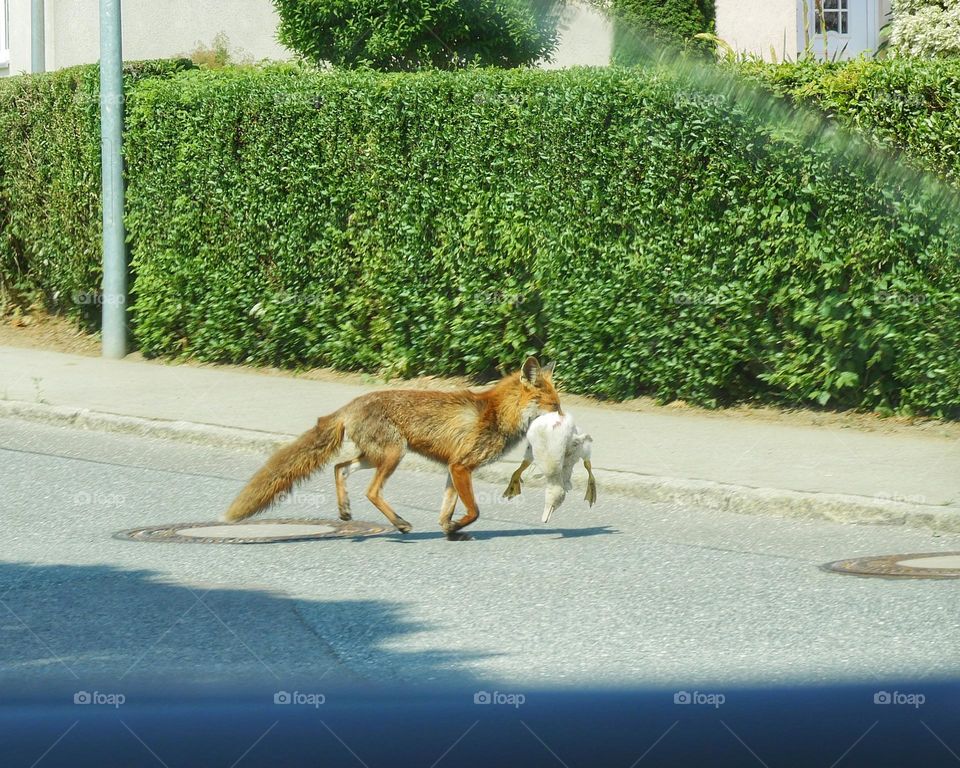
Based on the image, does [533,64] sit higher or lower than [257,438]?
higher

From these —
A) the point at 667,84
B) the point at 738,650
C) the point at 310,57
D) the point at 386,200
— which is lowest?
the point at 738,650

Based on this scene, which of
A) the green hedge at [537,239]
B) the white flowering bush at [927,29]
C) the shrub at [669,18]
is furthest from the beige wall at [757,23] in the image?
the green hedge at [537,239]

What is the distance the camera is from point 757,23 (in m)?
22.7

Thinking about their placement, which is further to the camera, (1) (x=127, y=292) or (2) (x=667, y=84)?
(1) (x=127, y=292)

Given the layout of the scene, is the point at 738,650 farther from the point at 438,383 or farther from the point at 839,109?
the point at 438,383

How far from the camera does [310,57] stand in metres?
19.7

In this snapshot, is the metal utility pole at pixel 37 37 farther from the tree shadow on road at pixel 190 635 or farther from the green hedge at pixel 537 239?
the tree shadow on road at pixel 190 635

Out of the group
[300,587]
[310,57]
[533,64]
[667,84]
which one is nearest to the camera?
[300,587]

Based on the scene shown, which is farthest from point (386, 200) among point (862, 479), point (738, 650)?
point (738, 650)

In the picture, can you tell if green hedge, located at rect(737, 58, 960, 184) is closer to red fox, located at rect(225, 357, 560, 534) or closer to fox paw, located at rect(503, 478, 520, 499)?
red fox, located at rect(225, 357, 560, 534)

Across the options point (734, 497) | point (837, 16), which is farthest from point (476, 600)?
point (837, 16)

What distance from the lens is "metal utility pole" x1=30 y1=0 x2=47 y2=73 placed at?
2191cm

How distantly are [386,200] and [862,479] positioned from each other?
623 cm

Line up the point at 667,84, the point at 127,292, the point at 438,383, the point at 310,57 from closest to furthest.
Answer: the point at 667,84
the point at 438,383
the point at 127,292
the point at 310,57
